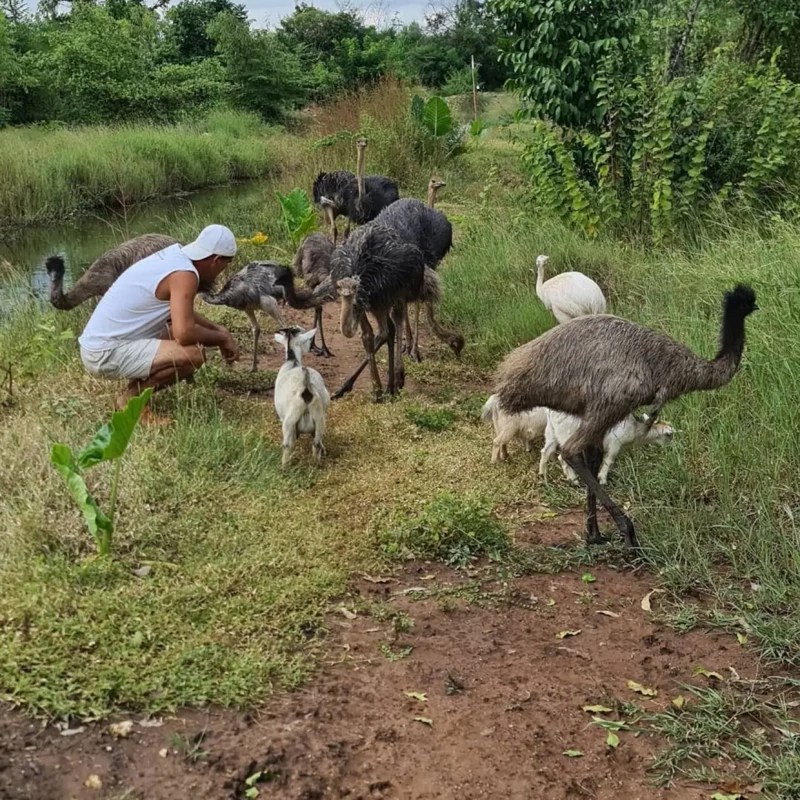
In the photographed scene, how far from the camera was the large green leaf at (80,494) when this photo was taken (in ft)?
13.1

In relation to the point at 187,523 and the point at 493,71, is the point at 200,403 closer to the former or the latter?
the point at 187,523

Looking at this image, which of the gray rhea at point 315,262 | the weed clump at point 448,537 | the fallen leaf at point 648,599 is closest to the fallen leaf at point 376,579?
the weed clump at point 448,537

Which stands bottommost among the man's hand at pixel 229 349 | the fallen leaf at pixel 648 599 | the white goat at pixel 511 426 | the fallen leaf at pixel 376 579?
the fallen leaf at pixel 648 599

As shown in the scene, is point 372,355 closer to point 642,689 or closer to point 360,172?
point 642,689

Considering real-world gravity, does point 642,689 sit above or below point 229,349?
below

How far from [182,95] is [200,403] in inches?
825

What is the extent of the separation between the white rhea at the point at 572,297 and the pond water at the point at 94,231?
19.8ft

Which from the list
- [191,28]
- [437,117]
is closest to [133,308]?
[437,117]

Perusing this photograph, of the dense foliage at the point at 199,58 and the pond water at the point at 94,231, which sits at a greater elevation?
the dense foliage at the point at 199,58

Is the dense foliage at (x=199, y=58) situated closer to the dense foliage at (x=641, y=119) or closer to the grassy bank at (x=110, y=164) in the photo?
the grassy bank at (x=110, y=164)

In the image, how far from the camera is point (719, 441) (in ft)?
16.7

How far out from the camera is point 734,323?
4.49m

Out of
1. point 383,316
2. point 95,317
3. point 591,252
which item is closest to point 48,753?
point 95,317

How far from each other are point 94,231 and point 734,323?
13.0m
